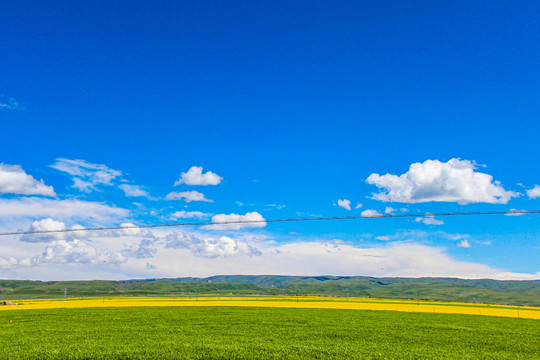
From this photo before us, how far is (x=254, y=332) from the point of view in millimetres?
29953

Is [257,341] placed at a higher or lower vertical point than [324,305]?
higher

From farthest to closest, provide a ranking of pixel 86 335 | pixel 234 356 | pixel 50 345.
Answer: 1. pixel 86 335
2. pixel 50 345
3. pixel 234 356

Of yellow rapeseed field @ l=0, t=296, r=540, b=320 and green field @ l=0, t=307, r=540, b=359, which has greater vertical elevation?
green field @ l=0, t=307, r=540, b=359

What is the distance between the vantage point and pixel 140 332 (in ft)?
96.1

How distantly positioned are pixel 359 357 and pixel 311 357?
2491 mm

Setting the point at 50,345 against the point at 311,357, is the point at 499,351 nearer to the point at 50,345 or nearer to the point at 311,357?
the point at 311,357

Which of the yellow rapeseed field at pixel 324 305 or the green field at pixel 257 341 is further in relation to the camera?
the yellow rapeseed field at pixel 324 305

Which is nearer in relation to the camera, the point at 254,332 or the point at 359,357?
the point at 359,357

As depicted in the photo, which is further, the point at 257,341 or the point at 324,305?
the point at 324,305

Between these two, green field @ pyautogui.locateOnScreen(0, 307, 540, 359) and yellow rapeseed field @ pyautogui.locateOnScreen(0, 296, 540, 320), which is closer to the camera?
green field @ pyautogui.locateOnScreen(0, 307, 540, 359)

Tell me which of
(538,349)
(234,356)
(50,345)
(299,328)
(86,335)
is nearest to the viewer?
(234,356)

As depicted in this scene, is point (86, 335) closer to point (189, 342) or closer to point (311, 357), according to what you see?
point (189, 342)

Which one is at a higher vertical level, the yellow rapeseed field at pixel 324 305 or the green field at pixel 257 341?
the green field at pixel 257 341

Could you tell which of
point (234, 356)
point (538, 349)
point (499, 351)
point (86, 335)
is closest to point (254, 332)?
point (234, 356)
